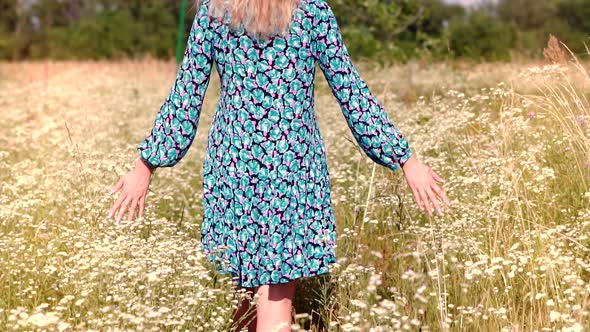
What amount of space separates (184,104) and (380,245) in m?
1.73

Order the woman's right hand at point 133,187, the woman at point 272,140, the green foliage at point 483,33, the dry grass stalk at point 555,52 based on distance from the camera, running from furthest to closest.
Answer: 1. the green foliage at point 483,33
2. the dry grass stalk at point 555,52
3. the woman's right hand at point 133,187
4. the woman at point 272,140

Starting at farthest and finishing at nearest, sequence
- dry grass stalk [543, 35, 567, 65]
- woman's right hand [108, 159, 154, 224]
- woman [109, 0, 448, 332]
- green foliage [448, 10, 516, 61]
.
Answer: green foliage [448, 10, 516, 61] → dry grass stalk [543, 35, 567, 65] → woman's right hand [108, 159, 154, 224] → woman [109, 0, 448, 332]

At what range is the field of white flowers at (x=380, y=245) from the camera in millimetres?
2812

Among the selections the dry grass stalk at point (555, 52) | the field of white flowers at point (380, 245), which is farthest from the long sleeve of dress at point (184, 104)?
the dry grass stalk at point (555, 52)

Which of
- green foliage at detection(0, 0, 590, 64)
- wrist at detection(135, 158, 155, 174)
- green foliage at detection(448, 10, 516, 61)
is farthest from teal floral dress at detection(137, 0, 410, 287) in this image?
green foliage at detection(448, 10, 516, 61)

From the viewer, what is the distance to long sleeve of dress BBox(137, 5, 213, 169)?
3.07 meters

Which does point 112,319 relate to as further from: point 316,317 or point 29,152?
point 29,152

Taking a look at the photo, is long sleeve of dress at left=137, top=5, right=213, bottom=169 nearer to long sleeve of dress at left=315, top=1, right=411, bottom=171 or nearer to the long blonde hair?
the long blonde hair

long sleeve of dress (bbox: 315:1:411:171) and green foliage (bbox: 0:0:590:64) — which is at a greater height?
green foliage (bbox: 0:0:590:64)

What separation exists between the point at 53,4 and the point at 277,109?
45.6 metres

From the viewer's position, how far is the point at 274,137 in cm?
297

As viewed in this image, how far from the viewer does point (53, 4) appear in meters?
45.3

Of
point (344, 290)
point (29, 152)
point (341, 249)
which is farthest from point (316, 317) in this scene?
point (29, 152)

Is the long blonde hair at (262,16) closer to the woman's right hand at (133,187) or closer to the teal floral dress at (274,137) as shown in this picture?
the teal floral dress at (274,137)
